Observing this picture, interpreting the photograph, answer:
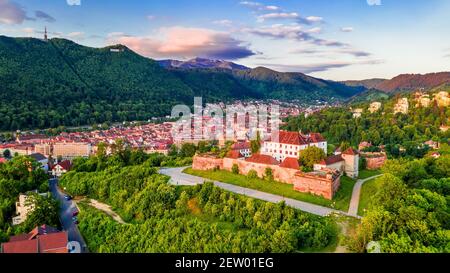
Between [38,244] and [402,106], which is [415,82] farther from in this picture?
[38,244]

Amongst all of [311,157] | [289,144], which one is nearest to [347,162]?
[311,157]

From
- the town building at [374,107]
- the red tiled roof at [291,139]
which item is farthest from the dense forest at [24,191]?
the town building at [374,107]

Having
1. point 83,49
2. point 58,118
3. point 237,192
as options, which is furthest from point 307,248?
point 83,49

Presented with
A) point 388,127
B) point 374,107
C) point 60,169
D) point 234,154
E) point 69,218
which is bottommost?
point 69,218

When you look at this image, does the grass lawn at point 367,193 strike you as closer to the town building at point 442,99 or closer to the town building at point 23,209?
the town building at point 23,209
